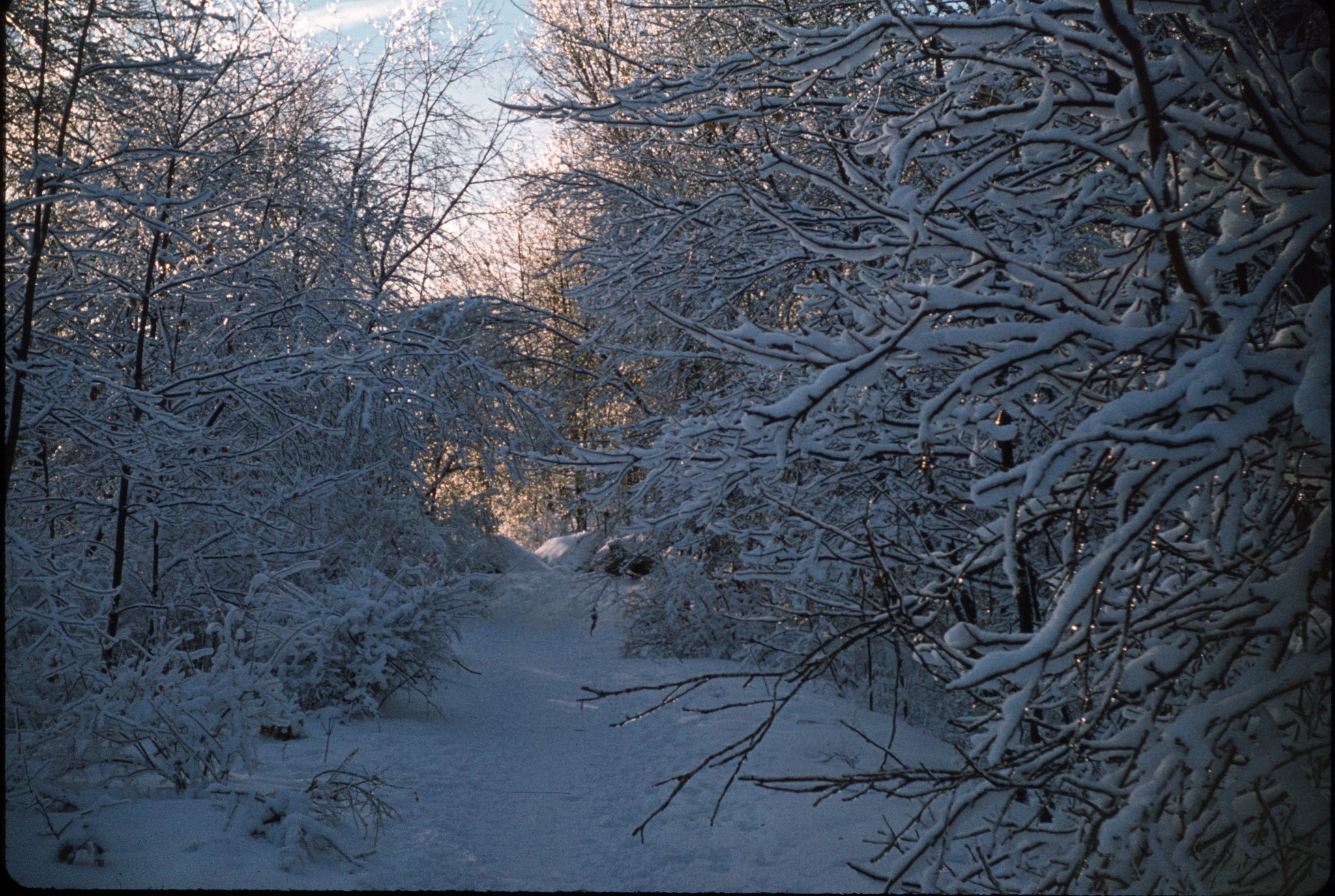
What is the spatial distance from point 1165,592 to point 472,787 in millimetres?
4664

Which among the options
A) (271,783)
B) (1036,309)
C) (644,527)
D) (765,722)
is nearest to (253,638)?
(271,783)

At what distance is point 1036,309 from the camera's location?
2010 millimetres

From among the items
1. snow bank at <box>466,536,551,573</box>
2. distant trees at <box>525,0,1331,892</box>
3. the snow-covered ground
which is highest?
distant trees at <box>525,0,1331,892</box>

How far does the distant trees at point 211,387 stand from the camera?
12.9ft

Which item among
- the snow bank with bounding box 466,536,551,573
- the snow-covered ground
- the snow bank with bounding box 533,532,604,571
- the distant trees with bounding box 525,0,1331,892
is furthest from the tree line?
the snow bank with bounding box 533,532,604,571

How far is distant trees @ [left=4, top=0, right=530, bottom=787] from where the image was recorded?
3.93m

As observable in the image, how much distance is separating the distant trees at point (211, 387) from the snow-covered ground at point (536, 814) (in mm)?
521

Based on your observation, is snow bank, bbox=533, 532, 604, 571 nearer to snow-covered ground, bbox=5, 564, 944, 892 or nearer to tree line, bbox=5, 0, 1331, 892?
tree line, bbox=5, 0, 1331, 892

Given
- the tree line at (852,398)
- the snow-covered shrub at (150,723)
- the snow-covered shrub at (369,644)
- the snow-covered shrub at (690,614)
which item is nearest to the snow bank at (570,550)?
the snow-covered shrub at (690,614)

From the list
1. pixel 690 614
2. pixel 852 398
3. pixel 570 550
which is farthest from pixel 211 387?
pixel 570 550

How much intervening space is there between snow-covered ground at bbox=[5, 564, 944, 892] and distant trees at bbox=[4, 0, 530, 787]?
1.71 feet

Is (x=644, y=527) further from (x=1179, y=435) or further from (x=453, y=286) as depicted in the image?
(x=453, y=286)

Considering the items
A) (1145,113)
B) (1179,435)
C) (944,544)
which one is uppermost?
(1145,113)

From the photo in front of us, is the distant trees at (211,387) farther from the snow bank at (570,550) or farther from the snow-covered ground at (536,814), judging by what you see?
the snow bank at (570,550)
